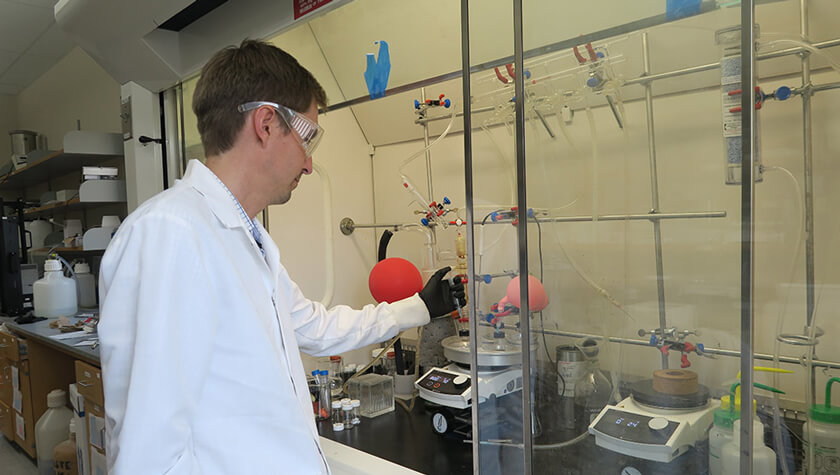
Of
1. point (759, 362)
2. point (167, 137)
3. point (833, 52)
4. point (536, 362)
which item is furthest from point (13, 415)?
point (833, 52)

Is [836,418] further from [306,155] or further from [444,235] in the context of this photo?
[444,235]

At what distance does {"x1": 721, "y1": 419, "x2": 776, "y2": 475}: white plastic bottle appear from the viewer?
794 mm

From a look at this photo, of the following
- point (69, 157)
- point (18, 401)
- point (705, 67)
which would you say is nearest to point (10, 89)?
point (69, 157)

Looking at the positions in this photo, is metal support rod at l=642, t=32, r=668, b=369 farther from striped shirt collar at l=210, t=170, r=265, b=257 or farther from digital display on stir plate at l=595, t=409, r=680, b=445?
striped shirt collar at l=210, t=170, r=265, b=257

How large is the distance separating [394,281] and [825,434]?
1.22m

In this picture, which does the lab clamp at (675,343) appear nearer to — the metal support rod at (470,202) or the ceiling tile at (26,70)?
the metal support rod at (470,202)

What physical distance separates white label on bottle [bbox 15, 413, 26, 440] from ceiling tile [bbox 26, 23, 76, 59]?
2508 millimetres

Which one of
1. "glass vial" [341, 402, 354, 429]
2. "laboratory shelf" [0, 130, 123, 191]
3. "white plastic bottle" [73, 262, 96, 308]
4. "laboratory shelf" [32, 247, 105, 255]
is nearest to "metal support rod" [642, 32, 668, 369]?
"glass vial" [341, 402, 354, 429]

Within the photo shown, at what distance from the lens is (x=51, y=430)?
296 centimetres

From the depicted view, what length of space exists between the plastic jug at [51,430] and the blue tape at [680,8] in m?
3.46

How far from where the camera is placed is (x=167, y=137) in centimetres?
259

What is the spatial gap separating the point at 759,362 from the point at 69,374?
368 centimetres

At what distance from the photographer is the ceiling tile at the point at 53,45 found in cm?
368

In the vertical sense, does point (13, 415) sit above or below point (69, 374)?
below
